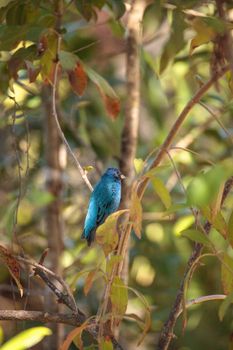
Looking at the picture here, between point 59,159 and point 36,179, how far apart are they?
2.06 feet

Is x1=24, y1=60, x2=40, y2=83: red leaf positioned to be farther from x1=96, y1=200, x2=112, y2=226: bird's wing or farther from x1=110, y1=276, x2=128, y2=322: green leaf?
x1=110, y1=276, x2=128, y2=322: green leaf

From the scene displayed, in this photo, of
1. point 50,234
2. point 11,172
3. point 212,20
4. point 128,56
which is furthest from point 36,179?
Answer: point 212,20

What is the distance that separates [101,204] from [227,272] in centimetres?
45

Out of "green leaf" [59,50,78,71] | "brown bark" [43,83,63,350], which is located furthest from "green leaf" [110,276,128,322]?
"brown bark" [43,83,63,350]

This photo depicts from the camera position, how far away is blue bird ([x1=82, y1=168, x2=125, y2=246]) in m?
1.95

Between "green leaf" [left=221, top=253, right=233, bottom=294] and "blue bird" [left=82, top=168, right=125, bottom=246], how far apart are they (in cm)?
42

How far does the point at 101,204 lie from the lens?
1.96m

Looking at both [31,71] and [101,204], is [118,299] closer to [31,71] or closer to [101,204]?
[101,204]

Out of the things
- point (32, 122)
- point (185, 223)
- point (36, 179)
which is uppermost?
point (32, 122)

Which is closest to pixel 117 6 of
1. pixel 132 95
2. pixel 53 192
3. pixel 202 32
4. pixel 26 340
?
pixel 202 32

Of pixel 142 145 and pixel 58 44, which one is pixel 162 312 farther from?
pixel 58 44

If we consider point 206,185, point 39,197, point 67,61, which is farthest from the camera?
point 39,197

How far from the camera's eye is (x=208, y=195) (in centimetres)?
120

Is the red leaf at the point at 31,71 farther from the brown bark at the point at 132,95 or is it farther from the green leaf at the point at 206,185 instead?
the green leaf at the point at 206,185
